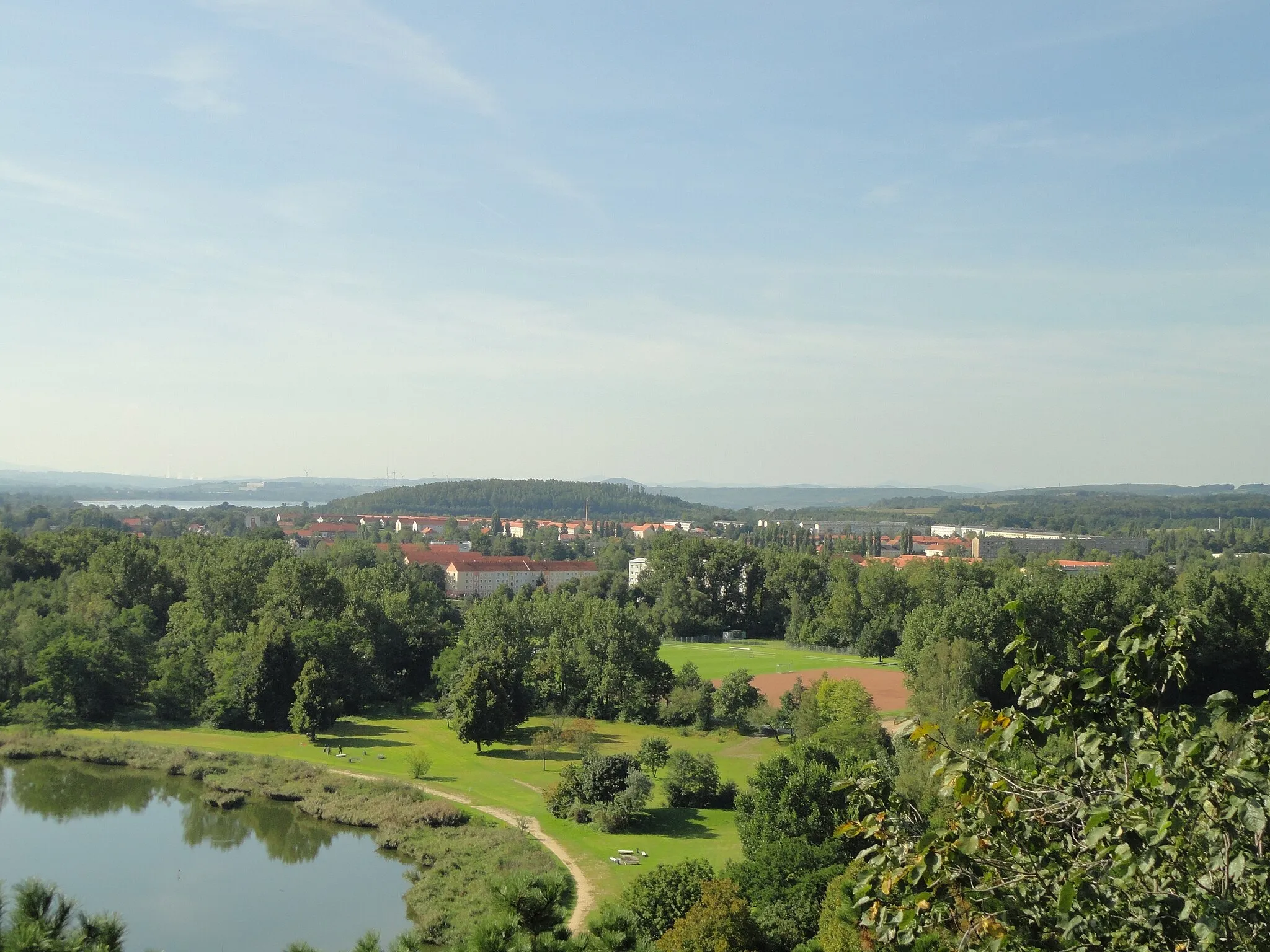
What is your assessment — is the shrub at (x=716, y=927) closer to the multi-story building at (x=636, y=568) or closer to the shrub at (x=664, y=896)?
the shrub at (x=664, y=896)

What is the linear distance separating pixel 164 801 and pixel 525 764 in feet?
37.6

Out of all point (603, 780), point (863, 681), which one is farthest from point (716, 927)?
point (863, 681)

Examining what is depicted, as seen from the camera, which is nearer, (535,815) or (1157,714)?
(1157,714)

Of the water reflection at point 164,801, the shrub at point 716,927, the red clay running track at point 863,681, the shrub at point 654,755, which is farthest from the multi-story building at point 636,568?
the shrub at point 716,927

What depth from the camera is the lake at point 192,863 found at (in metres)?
21.9

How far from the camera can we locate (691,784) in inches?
1175

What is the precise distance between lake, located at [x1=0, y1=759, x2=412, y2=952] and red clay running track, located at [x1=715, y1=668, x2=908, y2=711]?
21.9 metres

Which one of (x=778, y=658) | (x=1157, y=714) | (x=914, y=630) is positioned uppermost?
(x=1157, y=714)

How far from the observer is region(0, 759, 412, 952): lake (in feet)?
71.9

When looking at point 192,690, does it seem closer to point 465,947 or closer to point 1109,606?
point 465,947

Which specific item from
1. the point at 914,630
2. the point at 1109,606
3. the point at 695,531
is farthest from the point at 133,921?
the point at 695,531

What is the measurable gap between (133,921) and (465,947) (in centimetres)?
1625

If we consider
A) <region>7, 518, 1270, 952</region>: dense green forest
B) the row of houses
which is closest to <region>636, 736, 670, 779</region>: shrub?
<region>7, 518, 1270, 952</region>: dense green forest

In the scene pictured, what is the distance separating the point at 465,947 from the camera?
9555mm
